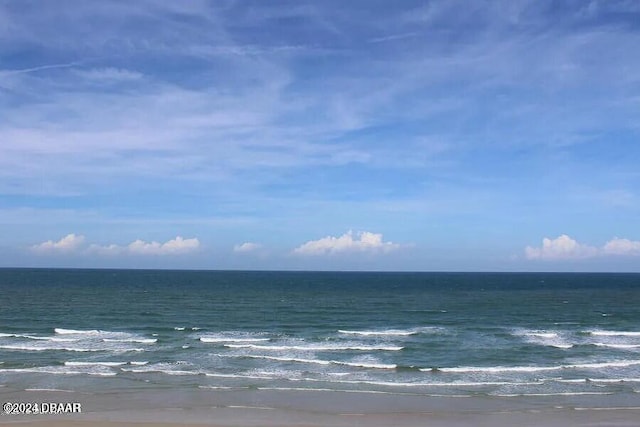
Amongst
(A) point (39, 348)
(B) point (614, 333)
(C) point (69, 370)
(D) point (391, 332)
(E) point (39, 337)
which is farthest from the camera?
(B) point (614, 333)

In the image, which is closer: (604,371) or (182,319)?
(604,371)

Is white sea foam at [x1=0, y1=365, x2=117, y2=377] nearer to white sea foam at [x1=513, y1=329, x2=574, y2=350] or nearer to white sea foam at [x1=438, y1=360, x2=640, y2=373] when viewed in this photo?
white sea foam at [x1=438, y1=360, x2=640, y2=373]

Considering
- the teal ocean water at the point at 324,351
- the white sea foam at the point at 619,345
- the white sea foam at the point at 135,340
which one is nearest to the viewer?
the teal ocean water at the point at 324,351

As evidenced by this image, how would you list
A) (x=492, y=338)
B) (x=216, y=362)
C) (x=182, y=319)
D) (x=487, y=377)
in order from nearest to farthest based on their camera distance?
(x=487, y=377) < (x=216, y=362) < (x=492, y=338) < (x=182, y=319)

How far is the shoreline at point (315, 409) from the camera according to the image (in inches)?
635

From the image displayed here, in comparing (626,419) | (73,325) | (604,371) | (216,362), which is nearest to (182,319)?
(73,325)

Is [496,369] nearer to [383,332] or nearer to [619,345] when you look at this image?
[619,345]

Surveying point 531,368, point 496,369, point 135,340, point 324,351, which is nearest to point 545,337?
point 531,368

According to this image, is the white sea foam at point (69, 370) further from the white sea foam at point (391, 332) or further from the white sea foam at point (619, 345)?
the white sea foam at point (619, 345)

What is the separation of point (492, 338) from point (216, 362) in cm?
1591

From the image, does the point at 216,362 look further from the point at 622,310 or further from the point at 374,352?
the point at 622,310

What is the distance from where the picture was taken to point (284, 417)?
16719 mm

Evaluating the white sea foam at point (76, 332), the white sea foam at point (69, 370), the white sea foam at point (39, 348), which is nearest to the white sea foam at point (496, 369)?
the white sea foam at point (69, 370)

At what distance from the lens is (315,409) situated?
1780cm
